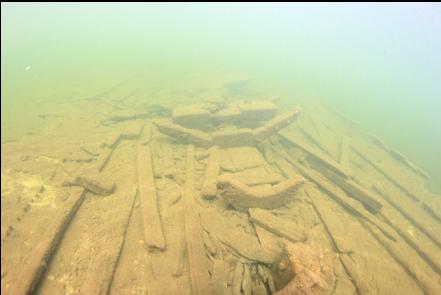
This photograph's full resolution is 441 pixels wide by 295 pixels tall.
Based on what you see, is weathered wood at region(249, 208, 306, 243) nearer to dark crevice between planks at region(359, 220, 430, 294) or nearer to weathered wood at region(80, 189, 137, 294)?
dark crevice between planks at region(359, 220, 430, 294)

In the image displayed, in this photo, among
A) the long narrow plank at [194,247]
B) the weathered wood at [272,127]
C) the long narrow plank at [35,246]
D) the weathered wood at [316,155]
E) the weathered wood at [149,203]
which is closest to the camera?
the long narrow plank at [35,246]

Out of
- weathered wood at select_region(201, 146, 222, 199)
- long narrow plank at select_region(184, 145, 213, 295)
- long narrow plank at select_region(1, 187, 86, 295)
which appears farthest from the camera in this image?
weathered wood at select_region(201, 146, 222, 199)

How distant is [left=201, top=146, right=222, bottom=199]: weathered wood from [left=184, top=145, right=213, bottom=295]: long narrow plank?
0.27 meters

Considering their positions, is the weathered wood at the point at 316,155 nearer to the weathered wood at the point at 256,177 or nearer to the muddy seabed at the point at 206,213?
the muddy seabed at the point at 206,213

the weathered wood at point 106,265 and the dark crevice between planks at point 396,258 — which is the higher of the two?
the weathered wood at point 106,265

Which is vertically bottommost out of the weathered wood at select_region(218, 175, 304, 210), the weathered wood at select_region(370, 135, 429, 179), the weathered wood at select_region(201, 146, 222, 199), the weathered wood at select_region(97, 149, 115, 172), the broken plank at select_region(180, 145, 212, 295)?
the weathered wood at select_region(370, 135, 429, 179)

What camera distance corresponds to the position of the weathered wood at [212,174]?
200 inches

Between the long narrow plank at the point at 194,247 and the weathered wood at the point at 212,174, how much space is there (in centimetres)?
27

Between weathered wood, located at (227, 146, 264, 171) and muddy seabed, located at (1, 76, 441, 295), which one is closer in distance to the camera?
muddy seabed, located at (1, 76, 441, 295)

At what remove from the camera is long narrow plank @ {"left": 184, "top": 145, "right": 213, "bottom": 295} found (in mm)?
3479

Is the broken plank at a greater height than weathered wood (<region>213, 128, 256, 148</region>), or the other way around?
weathered wood (<region>213, 128, 256, 148</region>)

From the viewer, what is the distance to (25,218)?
447 centimetres

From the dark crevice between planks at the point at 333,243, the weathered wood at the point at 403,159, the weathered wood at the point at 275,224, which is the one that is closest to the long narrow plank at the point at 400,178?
the weathered wood at the point at 403,159

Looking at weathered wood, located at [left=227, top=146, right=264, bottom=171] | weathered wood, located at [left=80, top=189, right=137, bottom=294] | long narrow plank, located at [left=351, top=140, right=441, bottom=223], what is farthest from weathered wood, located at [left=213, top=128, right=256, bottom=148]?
long narrow plank, located at [left=351, top=140, right=441, bottom=223]
